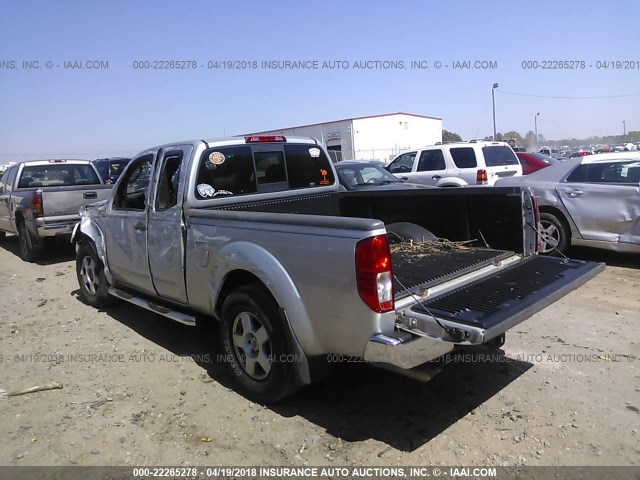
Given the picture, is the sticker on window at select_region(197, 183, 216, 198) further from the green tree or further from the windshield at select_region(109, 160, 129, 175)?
the green tree

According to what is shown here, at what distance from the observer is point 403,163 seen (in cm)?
1414

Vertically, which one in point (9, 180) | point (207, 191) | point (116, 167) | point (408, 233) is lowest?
point (408, 233)

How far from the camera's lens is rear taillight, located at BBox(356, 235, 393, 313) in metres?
2.80

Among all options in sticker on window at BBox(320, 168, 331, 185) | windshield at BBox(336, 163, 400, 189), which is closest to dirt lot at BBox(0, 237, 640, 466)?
sticker on window at BBox(320, 168, 331, 185)

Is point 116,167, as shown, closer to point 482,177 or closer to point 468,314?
point 482,177

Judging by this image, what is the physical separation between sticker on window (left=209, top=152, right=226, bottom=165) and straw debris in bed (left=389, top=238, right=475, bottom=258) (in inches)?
66.7

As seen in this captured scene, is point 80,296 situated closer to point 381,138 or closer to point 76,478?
point 76,478

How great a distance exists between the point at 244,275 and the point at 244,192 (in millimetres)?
1097

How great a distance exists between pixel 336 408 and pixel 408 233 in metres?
1.99

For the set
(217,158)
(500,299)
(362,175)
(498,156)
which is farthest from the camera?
(498,156)

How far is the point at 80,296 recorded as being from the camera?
7.01m

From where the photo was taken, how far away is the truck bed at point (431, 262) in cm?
A: 349

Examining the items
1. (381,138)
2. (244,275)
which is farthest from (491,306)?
(381,138)

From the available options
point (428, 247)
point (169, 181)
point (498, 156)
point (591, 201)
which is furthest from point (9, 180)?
point (498, 156)
